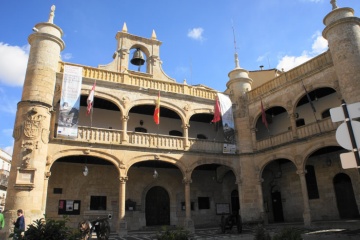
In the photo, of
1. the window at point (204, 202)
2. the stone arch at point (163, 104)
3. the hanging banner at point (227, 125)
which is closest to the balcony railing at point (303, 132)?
the hanging banner at point (227, 125)

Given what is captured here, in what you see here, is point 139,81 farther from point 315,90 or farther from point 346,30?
point 346,30

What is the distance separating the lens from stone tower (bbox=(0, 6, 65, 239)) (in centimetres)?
1141

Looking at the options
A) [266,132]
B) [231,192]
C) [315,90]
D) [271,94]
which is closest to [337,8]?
[315,90]

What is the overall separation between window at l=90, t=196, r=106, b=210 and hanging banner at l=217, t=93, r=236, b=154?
23.8 feet

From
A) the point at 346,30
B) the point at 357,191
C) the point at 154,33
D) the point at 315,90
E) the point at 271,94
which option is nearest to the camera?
the point at 346,30

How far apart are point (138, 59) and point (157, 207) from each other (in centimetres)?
884

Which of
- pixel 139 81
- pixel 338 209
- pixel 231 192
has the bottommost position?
pixel 338 209

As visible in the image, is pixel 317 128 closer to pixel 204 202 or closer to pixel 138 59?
pixel 204 202

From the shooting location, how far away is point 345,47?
1302cm

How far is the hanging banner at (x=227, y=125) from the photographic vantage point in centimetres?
1719

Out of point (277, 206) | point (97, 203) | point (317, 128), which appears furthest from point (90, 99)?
point (277, 206)

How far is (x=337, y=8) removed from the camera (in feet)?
45.3

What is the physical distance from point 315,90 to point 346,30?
3281mm

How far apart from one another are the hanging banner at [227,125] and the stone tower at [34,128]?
9.28m
